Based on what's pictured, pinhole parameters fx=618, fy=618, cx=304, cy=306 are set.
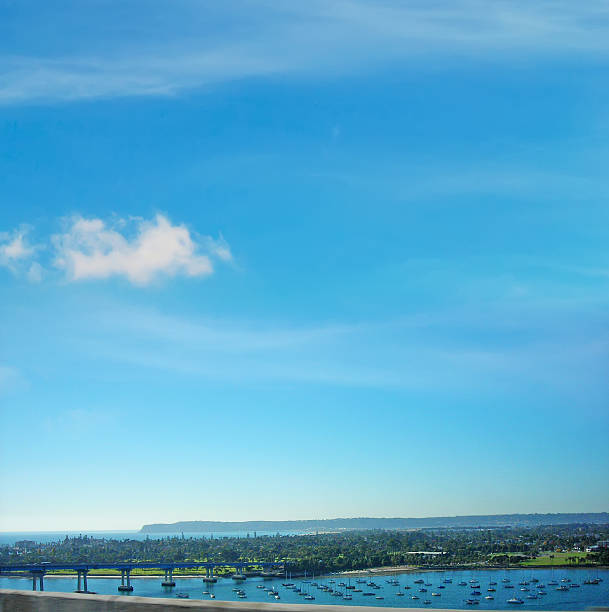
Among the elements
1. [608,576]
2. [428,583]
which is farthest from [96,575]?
[608,576]

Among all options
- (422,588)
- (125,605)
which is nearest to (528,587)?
(422,588)

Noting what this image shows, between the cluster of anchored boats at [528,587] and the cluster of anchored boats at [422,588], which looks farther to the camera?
the cluster of anchored boats at [422,588]

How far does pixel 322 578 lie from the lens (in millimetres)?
51656

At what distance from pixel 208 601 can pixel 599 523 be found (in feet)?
147

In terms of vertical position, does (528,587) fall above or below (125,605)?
below

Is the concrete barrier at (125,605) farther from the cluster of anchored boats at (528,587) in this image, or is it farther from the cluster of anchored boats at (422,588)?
the cluster of anchored boats at (422,588)

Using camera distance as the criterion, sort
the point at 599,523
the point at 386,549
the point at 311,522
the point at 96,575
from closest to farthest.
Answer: the point at 96,575 → the point at 599,523 → the point at 386,549 → the point at 311,522

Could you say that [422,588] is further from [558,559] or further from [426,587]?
[558,559]

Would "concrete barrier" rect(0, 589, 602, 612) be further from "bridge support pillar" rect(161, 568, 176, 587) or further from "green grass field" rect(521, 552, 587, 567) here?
"green grass field" rect(521, 552, 587, 567)

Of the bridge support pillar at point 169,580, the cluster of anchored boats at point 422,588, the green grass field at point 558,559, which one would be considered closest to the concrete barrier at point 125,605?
the bridge support pillar at point 169,580

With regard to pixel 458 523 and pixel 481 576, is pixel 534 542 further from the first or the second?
pixel 458 523

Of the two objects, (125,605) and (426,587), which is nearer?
(125,605)

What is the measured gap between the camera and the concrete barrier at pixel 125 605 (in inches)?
150

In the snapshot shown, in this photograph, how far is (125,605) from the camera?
4098 millimetres
